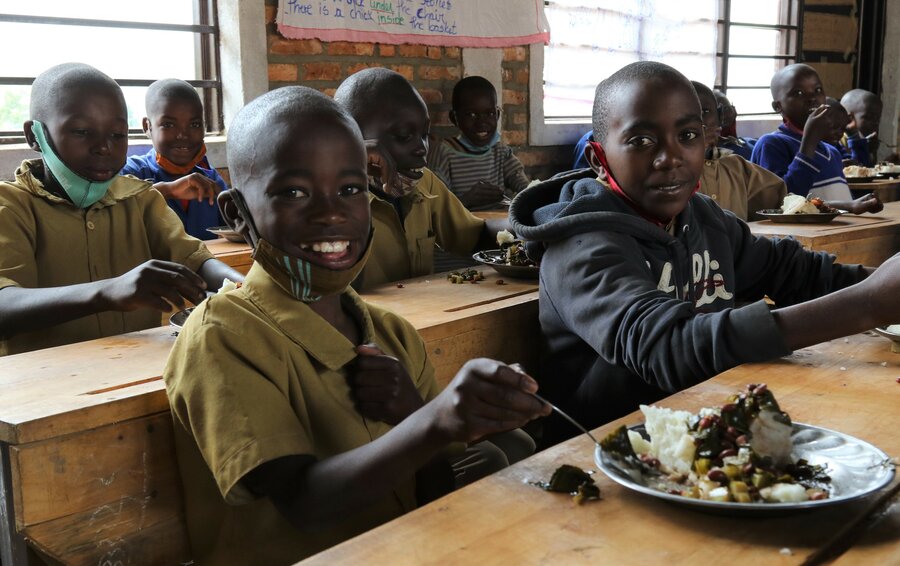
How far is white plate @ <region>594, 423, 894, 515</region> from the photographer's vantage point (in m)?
1.02

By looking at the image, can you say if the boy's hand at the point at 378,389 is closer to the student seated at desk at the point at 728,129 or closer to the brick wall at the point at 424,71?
the brick wall at the point at 424,71

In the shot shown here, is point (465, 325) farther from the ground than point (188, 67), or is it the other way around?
point (188, 67)

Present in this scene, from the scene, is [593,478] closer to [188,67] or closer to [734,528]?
[734,528]

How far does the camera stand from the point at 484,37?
223 inches

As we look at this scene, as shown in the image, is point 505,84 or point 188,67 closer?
point 188,67

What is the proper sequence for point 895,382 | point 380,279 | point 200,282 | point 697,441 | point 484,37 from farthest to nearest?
point 484,37, point 380,279, point 200,282, point 895,382, point 697,441

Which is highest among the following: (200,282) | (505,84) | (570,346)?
(505,84)

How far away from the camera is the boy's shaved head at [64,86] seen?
2557 millimetres

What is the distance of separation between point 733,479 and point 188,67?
13.4 ft

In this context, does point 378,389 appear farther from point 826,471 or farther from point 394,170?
point 394,170

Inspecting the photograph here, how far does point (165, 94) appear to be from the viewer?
12.9 feet

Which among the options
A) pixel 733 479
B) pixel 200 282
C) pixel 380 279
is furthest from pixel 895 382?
pixel 380 279

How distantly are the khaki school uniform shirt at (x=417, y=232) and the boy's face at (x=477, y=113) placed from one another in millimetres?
2297

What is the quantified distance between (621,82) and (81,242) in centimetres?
153
